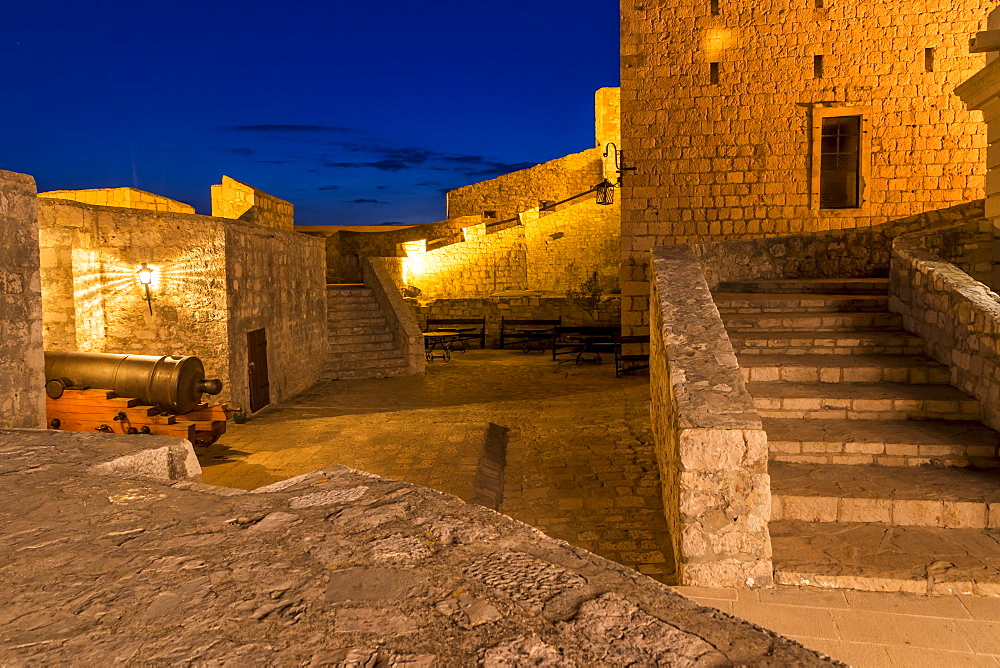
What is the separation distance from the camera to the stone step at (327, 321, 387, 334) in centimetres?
1238

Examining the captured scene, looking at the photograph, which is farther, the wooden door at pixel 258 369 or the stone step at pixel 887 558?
the wooden door at pixel 258 369

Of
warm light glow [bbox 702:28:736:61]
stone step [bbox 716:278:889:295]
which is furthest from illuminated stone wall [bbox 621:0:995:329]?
stone step [bbox 716:278:889:295]

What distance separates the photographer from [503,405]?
9133 millimetres

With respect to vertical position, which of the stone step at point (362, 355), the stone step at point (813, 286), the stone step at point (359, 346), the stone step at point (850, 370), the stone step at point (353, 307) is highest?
the stone step at point (813, 286)

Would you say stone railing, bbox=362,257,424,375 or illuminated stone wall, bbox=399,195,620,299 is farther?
illuminated stone wall, bbox=399,195,620,299

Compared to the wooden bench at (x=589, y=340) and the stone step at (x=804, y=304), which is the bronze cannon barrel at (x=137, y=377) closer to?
the stone step at (x=804, y=304)

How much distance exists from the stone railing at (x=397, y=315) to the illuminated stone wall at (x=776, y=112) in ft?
13.3

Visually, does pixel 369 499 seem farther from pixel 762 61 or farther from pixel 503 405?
pixel 762 61

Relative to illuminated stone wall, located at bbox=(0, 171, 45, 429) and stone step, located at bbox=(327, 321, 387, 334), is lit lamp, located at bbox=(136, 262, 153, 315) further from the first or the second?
stone step, located at bbox=(327, 321, 387, 334)

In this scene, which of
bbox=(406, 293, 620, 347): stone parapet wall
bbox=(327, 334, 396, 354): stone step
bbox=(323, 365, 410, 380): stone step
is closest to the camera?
bbox=(323, 365, 410, 380): stone step

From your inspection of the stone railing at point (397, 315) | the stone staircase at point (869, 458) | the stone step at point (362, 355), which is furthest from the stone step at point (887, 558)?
the stone step at point (362, 355)

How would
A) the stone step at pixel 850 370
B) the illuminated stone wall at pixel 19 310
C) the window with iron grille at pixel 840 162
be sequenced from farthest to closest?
the window with iron grille at pixel 840 162 → the stone step at pixel 850 370 → the illuminated stone wall at pixel 19 310

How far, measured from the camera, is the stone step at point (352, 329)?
12383 mm

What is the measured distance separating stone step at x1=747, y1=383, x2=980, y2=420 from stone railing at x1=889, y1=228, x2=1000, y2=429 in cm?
15
